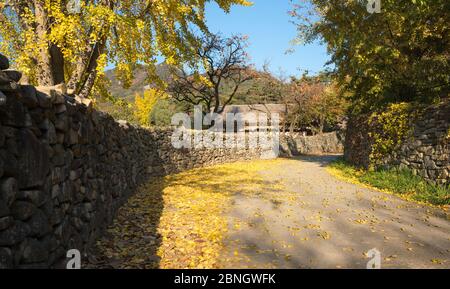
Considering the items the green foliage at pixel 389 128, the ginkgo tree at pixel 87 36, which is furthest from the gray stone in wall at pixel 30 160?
the green foliage at pixel 389 128

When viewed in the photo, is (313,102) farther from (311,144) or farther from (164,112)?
(164,112)

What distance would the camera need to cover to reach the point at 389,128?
1402 centimetres

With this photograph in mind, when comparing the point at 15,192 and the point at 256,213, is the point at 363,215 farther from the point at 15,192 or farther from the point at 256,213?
the point at 15,192

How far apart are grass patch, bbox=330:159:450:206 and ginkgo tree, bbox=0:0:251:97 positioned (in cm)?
854

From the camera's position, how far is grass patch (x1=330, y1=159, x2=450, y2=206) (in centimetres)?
987

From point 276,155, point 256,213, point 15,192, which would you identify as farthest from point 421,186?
point 276,155

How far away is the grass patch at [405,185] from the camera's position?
987cm

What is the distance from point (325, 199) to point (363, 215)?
2.07 metres

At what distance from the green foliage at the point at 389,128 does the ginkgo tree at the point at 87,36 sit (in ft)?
28.2

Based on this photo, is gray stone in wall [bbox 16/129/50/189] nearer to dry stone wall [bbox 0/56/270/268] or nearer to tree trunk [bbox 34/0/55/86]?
dry stone wall [bbox 0/56/270/268]

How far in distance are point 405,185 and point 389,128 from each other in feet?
10.8

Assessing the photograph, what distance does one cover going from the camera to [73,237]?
4789mm

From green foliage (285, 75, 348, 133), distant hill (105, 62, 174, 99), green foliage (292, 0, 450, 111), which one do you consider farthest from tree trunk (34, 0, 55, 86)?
green foliage (285, 75, 348, 133)

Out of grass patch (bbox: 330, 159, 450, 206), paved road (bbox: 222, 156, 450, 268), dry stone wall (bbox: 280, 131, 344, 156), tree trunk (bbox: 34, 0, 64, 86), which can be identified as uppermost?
tree trunk (bbox: 34, 0, 64, 86)
